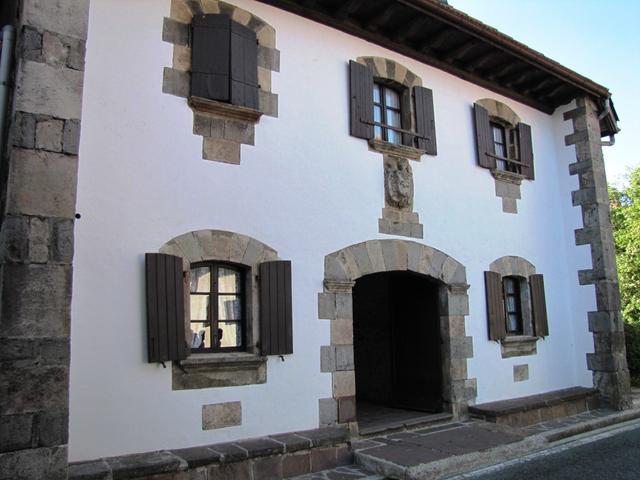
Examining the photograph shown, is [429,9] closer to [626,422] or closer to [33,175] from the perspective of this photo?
[33,175]

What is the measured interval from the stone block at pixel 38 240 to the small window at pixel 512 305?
21.8ft

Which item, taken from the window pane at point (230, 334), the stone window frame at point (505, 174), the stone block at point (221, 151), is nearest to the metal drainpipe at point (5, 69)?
the stone block at point (221, 151)

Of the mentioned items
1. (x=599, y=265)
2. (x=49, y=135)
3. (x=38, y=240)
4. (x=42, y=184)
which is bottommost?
(x=38, y=240)

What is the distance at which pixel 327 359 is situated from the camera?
6070 mm

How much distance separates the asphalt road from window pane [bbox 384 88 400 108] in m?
4.60

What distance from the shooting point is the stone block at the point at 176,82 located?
5.49 meters

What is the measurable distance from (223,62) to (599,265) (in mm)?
6721

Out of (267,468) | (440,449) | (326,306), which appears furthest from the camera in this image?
(326,306)

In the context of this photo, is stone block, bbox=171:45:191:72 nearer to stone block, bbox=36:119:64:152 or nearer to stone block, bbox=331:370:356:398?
stone block, bbox=36:119:64:152

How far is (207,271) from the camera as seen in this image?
552 centimetres

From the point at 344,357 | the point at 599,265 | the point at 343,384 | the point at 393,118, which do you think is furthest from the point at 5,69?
the point at 599,265

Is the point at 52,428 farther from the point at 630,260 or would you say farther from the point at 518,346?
the point at 630,260

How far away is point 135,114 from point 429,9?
12.8 feet

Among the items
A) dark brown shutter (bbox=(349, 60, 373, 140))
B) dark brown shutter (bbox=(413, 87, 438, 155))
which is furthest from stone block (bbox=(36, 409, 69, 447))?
dark brown shutter (bbox=(413, 87, 438, 155))
